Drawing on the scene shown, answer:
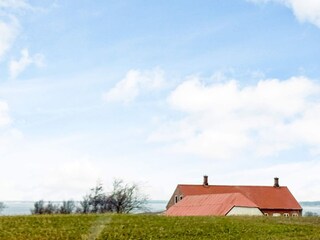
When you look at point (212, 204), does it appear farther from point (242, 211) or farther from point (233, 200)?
point (242, 211)

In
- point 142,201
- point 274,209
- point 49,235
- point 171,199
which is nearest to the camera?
point 49,235

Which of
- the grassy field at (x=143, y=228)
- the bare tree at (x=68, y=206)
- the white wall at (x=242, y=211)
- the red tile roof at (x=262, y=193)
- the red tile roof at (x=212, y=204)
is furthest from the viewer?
the bare tree at (x=68, y=206)

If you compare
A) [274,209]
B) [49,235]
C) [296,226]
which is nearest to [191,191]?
[274,209]

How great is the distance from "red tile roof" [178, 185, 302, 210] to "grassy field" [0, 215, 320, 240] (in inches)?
1932

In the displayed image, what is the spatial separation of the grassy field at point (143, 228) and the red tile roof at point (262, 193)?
161 ft

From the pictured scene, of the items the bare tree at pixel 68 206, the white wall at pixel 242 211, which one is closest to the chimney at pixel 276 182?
the white wall at pixel 242 211

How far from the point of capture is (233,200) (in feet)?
228

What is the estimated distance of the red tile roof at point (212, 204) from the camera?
225ft

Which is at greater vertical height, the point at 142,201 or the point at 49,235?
the point at 142,201

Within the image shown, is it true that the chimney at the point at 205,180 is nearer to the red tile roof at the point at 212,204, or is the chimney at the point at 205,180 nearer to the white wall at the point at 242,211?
the red tile roof at the point at 212,204

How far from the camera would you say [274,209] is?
89500 millimetres

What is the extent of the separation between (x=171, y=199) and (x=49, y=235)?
223 ft

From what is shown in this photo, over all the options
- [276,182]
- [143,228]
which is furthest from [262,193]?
[143,228]

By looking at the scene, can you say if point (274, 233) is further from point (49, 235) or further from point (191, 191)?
point (191, 191)
